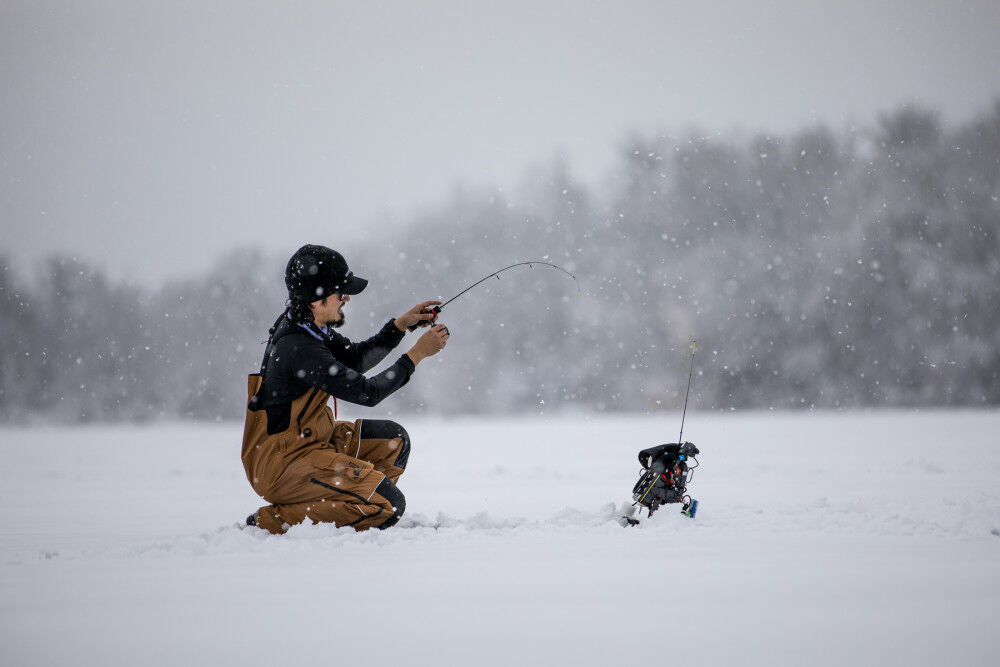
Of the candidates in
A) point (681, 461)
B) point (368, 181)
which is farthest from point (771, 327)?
point (368, 181)

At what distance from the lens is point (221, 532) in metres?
3.72

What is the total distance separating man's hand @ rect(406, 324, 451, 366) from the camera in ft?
12.9

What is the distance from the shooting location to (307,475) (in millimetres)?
3732

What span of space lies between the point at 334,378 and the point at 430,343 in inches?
20.3

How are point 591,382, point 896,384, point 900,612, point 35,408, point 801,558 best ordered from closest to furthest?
point 900,612 < point 801,558 < point 896,384 < point 591,382 < point 35,408

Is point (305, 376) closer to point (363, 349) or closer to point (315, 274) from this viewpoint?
point (315, 274)

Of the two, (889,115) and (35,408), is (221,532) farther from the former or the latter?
(35,408)

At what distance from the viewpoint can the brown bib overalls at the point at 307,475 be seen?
3.74 meters

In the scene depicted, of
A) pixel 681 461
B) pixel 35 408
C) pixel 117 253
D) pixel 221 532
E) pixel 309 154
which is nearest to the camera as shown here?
pixel 221 532

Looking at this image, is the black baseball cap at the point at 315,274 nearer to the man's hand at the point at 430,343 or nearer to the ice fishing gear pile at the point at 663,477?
the man's hand at the point at 430,343

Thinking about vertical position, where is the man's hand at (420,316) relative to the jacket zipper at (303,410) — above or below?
above

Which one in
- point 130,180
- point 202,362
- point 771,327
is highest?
point 130,180

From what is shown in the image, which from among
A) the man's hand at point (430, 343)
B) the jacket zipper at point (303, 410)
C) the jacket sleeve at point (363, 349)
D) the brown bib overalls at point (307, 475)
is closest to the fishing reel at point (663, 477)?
the man's hand at point (430, 343)

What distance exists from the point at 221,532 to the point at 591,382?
82.7 feet
